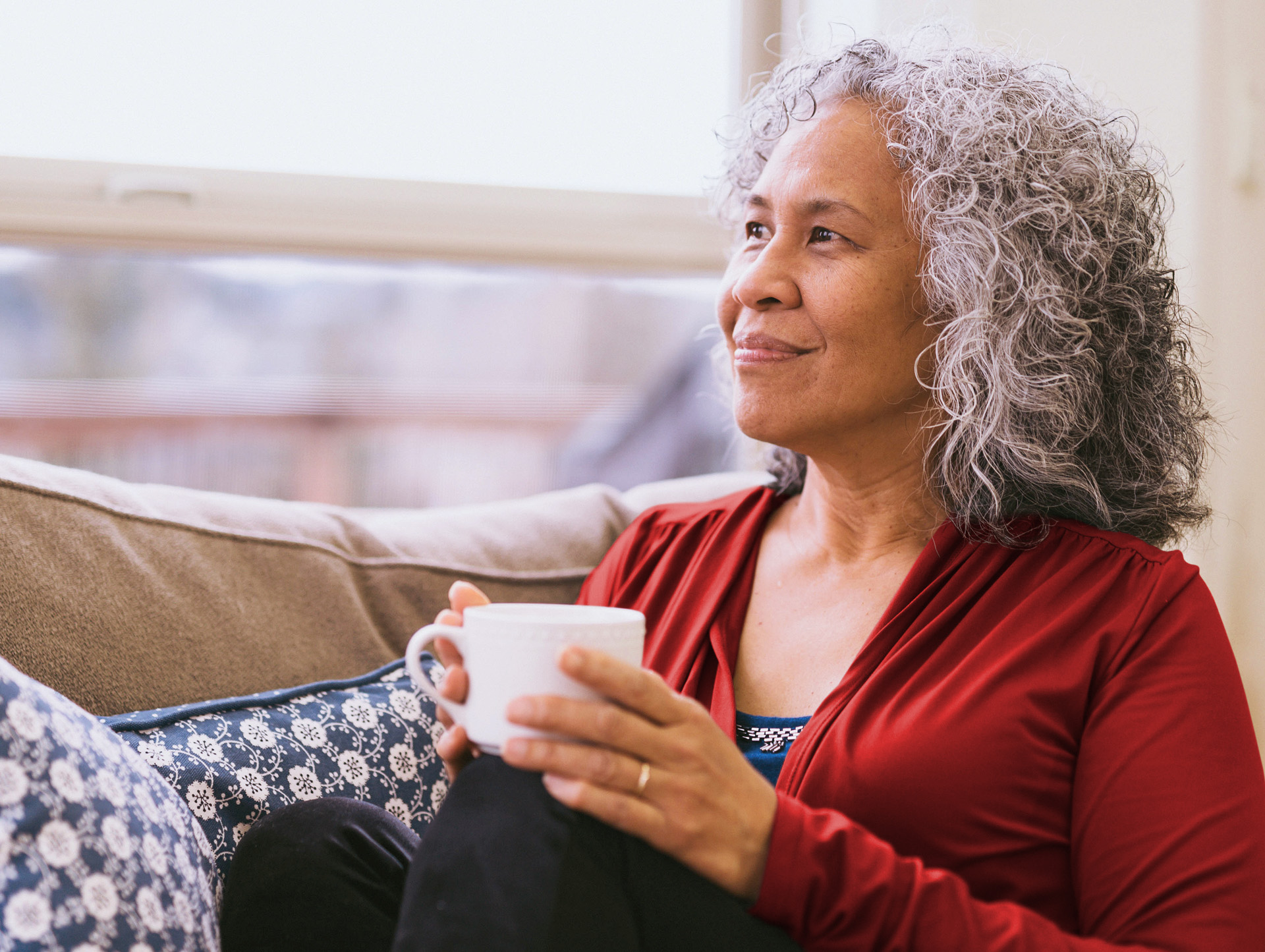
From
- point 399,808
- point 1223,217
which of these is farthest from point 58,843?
point 1223,217

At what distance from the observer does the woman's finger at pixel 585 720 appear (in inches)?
27.9

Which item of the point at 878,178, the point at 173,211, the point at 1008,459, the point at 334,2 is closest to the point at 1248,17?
the point at 878,178

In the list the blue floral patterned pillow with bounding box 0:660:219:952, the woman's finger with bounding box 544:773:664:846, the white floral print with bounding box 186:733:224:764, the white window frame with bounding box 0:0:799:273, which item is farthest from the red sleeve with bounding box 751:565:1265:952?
the white window frame with bounding box 0:0:799:273

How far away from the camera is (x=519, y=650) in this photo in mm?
713

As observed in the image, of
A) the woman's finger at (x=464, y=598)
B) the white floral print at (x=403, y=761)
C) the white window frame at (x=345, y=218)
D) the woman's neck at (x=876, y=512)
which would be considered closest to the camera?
the woman's finger at (x=464, y=598)

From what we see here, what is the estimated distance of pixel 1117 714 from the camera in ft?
3.10

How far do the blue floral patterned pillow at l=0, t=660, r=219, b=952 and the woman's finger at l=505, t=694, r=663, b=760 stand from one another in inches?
11.5

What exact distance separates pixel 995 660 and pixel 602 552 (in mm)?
661

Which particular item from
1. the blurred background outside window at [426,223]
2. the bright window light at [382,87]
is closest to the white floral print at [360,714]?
the blurred background outside window at [426,223]

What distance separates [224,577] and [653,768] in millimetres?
714

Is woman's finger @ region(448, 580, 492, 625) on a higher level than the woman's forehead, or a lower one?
lower

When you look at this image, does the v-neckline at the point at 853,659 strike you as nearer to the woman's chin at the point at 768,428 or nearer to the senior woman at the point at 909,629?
the senior woman at the point at 909,629

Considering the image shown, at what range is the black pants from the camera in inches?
28.5

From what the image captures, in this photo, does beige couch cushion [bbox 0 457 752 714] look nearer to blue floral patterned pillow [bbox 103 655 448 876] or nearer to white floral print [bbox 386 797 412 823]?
blue floral patterned pillow [bbox 103 655 448 876]
